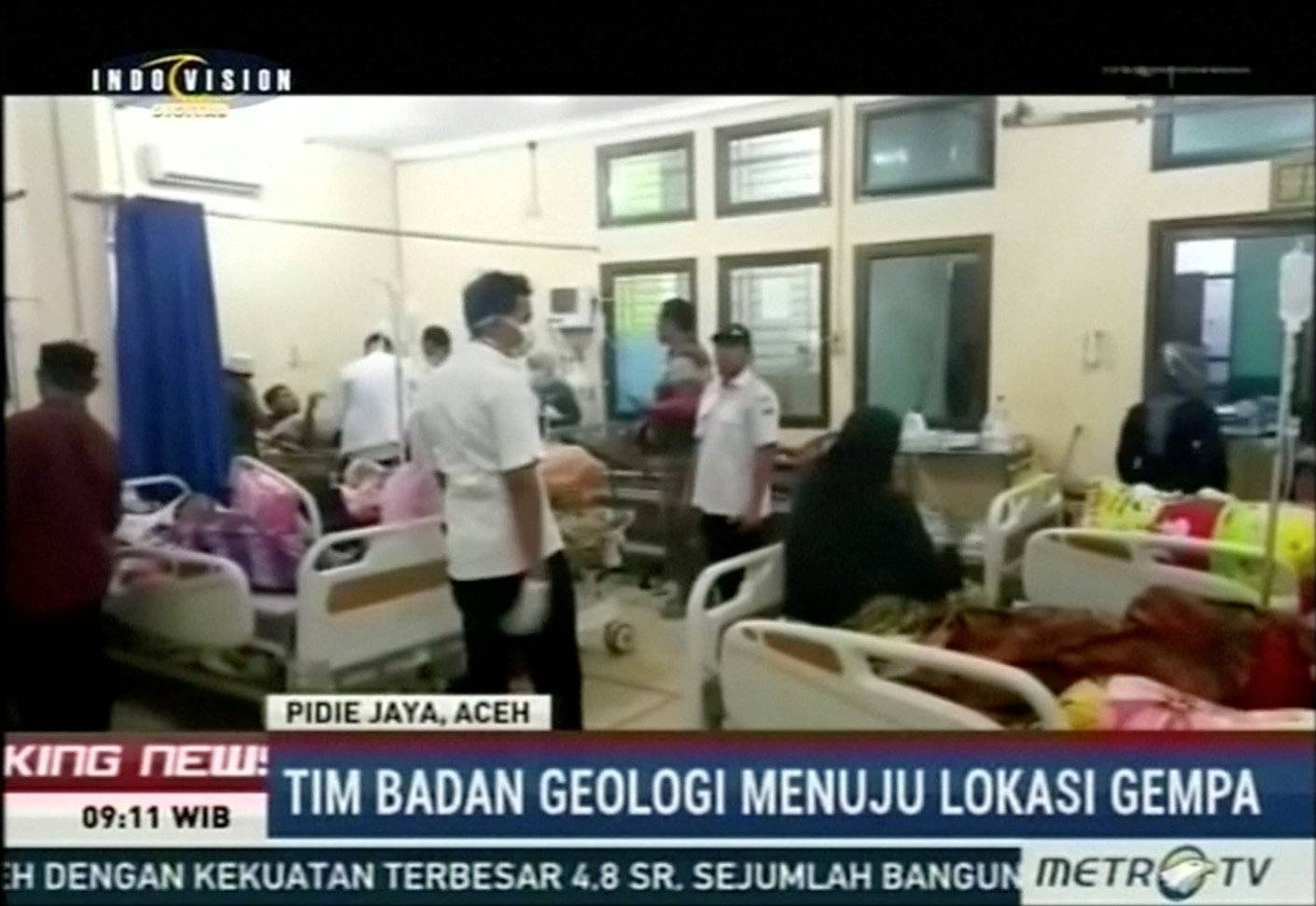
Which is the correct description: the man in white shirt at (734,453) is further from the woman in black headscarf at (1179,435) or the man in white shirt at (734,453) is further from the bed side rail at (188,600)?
the bed side rail at (188,600)

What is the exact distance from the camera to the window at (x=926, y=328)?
1004 mm

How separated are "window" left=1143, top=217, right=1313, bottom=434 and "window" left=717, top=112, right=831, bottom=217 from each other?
34cm

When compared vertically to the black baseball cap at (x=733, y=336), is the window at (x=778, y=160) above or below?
above

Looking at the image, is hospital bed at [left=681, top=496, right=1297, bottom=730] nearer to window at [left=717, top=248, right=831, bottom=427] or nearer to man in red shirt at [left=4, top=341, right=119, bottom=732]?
window at [left=717, top=248, right=831, bottom=427]

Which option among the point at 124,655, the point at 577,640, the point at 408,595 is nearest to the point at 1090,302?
A: the point at 577,640

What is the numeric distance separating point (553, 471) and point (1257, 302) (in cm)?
72

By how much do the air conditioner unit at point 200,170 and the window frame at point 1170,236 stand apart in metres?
0.90

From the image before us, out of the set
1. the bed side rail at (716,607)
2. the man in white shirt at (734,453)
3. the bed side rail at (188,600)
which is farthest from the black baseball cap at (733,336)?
the bed side rail at (188,600)

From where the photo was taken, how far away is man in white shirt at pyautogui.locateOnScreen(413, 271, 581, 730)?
103 cm

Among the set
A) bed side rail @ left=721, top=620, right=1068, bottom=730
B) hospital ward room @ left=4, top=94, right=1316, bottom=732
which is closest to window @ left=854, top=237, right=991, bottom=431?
hospital ward room @ left=4, top=94, right=1316, bottom=732

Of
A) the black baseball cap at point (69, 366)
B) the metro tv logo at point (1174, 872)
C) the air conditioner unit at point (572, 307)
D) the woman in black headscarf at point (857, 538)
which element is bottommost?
the metro tv logo at point (1174, 872)

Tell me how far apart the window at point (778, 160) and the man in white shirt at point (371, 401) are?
1.27 ft
